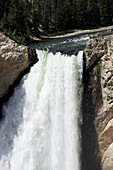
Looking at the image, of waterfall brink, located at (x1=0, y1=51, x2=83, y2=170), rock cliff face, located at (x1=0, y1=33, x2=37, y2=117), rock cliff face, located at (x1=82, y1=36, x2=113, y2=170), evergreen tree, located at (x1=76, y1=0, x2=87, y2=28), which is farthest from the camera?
evergreen tree, located at (x1=76, y1=0, x2=87, y2=28)

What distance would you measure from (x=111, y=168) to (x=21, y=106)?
7.09 metres

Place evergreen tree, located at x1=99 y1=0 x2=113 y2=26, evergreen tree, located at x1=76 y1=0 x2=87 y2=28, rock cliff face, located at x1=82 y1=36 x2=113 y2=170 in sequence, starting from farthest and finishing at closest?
1. evergreen tree, located at x1=76 y1=0 x2=87 y2=28
2. evergreen tree, located at x1=99 y1=0 x2=113 y2=26
3. rock cliff face, located at x1=82 y1=36 x2=113 y2=170

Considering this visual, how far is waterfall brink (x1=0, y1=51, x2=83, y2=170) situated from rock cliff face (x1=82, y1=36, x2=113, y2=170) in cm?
60

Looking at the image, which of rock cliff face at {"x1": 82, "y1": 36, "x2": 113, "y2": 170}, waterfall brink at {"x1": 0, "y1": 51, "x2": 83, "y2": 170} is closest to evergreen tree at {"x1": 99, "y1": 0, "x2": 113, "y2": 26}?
rock cliff face at {"x1": 82, "y1": 36, "x2": 113, "y2": 170}

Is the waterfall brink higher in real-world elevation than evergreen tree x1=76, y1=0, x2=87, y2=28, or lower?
higher

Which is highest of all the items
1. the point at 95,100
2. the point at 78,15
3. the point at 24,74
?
the point at 24,74

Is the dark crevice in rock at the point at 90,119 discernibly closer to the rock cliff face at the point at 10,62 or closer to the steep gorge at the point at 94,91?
the steep gorge at the point at 94,91

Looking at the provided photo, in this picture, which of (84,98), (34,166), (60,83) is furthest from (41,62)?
(34,166)

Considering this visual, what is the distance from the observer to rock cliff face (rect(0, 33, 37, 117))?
11.0m

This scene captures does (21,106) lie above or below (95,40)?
below

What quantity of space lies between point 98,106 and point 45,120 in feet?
12.1

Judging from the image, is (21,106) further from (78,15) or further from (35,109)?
(78,15)

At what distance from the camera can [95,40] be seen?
419 inches

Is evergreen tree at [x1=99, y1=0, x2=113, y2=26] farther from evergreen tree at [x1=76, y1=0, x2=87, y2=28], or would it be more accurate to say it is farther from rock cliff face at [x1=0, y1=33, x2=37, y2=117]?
rock cliff face at [x1=0, y1=33, x2=37, y2=117]
